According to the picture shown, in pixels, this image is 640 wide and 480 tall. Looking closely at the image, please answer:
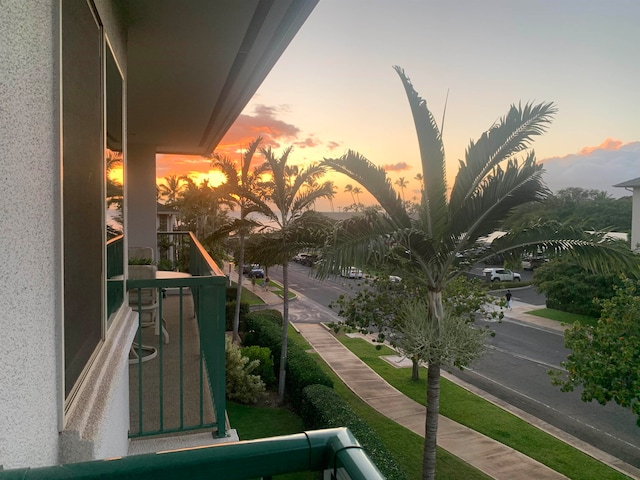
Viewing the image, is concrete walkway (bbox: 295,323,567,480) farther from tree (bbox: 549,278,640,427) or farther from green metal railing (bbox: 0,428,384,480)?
green metal railing (bbox: 0,428,384,480)

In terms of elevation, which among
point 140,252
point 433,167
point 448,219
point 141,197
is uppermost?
point 433,167

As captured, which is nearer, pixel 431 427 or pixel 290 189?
pixel 431 427

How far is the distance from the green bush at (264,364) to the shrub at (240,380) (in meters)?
1.04

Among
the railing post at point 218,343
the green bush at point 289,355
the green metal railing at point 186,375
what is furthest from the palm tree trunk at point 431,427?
the railing post at point 218,343

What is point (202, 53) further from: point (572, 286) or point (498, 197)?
point (572, 286)

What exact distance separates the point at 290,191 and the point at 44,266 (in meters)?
13.9

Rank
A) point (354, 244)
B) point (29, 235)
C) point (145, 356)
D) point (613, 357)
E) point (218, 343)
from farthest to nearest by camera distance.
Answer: point (613, 357) < point (354, 244) < point (145, 356) < point (218, 343) < point (29, 235)

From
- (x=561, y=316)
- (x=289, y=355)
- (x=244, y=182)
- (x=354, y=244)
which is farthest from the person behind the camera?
(x=561, y=316)

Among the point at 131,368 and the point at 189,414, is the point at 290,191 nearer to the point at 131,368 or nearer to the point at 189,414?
the point at 131,368

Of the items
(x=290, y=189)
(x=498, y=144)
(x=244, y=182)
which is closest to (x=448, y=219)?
(x=498, y=144)

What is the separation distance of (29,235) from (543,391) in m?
16.0

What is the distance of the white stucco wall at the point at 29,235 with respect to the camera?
127cm

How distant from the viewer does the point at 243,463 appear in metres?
0.96

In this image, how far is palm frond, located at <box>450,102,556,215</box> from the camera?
7.34 m
